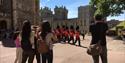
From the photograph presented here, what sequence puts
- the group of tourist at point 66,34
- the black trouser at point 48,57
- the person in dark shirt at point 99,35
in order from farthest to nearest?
the group of tourist at point 66,34 → the black trouser at point 48,57 → the person in dark shirt at point 99,35

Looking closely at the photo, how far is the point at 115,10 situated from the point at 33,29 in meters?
33.9

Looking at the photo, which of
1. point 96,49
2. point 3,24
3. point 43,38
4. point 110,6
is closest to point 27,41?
point 43,38

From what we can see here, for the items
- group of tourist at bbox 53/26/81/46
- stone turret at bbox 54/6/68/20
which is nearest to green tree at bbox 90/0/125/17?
group of tourist at bbox 53/26/81/46

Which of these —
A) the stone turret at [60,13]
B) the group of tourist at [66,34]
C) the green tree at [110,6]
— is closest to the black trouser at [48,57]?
the group of tourist at [66,34]

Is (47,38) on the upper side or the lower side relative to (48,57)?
upper

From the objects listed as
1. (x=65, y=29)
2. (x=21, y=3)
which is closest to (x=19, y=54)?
(x=65, y=29)

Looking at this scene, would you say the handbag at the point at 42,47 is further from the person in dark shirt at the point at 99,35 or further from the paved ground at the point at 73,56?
the paved ground at the point at 73,56

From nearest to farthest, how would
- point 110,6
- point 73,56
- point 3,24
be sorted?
point 73,56
point 110,6
point 3,24

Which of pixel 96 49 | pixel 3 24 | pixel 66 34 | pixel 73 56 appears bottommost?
pixel 73 56

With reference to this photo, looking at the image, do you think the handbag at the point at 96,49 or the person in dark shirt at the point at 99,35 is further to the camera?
the person in dark shirt at the point at 99,35

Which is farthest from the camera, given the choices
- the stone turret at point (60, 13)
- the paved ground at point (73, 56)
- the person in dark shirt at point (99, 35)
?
the stone turret at point (60, 13)

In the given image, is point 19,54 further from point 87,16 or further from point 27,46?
point 87,16

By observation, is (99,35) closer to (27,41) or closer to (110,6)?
(27,41)

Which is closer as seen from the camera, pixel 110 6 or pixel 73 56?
pixel 73 56
